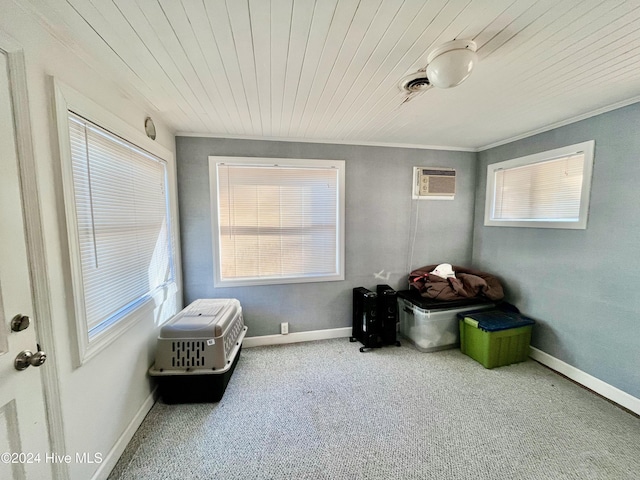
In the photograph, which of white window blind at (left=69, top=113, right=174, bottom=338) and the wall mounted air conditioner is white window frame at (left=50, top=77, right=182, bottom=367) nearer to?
white window blind at (left=69, top=113, right=174, bottom=338)

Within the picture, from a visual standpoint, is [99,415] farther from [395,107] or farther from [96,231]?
[395,107]

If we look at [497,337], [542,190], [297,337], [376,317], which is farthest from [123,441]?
[542,190]

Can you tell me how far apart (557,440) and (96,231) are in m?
3.05

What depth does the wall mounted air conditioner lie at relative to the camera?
2.84 meters

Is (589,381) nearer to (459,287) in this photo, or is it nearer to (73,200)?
(459,287)

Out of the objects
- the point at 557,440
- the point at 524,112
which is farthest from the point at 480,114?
the point at 557,440

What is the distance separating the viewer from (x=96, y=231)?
4.27 feet

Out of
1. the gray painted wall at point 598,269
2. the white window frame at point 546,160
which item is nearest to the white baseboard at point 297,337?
the gray painted wall at point 598,269

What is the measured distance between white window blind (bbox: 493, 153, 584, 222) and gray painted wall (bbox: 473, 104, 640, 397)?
137 millimetres

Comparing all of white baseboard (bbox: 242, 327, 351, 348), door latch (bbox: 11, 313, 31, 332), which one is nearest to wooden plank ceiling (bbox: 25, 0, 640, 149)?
door latch (bbox: 11, 313, 31, 332)

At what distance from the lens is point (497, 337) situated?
2.20m

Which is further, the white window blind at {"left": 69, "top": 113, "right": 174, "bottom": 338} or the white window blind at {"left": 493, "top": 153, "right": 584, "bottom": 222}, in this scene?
the white window blind at {"left": 493, "top": 153, "right": 584, "bottom": 222}

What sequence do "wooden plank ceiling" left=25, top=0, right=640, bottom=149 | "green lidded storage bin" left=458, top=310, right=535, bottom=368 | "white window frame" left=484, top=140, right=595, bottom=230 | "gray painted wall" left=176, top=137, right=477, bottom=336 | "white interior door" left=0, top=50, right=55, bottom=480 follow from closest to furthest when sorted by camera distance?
"white interior door" left=0, top=50, right=55, bottom=480 < "wooden plank ceiling" left=25, top=0, right=640, bottom=149 < "white window frame" left=484, top=140, right=595, bottom=230 < "green lidded storage bin" left=458, top=310, right=535, bottom=368 < "gray painted wall" left=176, top=137, right=477, bottom=336

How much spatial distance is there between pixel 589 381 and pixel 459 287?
1.14 meters
